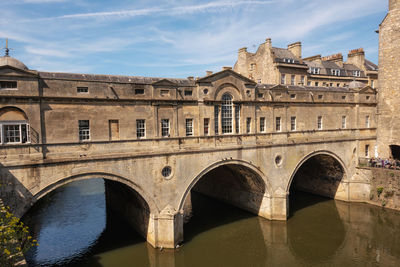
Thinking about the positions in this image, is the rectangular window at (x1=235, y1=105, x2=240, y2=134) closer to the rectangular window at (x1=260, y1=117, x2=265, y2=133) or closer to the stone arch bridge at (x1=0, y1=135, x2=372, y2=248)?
the stone arch bridge at (x1=0, y1=135, x2=372, y2=248)

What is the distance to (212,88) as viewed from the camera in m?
22.0

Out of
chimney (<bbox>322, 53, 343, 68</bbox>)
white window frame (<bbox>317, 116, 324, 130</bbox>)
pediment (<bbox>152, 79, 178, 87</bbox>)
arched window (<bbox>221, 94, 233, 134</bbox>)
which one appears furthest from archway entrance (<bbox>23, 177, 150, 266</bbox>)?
chimney (<bbox>322, 53, 343, 68</bbox>)

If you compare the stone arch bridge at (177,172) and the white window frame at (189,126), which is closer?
the stone arch bridge at (177,172)

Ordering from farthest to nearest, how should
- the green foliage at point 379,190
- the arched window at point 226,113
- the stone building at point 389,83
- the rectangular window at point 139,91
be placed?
the stone building at point 389,83 < the green foliage at point 379,190 < the arched window at point 226,113 < the rectangular window at point 139,91

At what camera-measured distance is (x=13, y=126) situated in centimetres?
1597

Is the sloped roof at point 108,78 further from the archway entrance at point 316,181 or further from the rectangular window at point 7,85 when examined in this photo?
the archway entrance at point 316,181

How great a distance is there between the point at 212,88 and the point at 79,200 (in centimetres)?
2182

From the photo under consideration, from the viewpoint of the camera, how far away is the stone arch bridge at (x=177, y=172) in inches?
647

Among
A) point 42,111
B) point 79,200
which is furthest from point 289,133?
point 79,200

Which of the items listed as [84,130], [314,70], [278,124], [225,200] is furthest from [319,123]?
[84,130]

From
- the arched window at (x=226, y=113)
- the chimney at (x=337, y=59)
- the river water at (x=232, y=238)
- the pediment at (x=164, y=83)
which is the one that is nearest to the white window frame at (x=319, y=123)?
the river water at (x=232, y=238)

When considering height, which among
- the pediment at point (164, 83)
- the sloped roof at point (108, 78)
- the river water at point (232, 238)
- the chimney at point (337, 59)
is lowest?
the river water at point (232, 238)

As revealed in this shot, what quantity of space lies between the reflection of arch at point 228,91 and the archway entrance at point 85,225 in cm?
980

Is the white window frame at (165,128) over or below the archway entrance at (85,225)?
over
